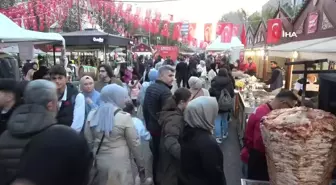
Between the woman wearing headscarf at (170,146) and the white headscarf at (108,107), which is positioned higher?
the white headscarf at (108,107)

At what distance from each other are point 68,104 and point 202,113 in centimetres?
160

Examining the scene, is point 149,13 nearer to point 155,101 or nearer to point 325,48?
point 325,48

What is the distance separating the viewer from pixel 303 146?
1.68 meters

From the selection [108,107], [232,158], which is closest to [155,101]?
[108,107]

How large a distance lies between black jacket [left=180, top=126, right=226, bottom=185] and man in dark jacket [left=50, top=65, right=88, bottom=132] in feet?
4.07

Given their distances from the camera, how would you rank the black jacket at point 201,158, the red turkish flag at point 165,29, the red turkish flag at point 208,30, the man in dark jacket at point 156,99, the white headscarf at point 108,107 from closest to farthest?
the black jacket at point 201,158, the white headscarf at point 108,107, the man in dark jacket at point 156,99, the red turkish flag at point 208,30, the red turkish flag at point 165,29

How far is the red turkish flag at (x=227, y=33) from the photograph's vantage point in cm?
1985

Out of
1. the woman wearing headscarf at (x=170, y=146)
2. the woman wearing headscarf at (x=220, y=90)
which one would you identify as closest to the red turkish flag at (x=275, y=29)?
the woman wearing headscarf at (x=220, y=90)

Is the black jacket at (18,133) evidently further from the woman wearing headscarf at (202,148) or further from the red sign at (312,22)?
the red sign at (312,22)

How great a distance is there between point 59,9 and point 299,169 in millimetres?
18557

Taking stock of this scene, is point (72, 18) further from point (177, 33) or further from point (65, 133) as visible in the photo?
point (65, 133)

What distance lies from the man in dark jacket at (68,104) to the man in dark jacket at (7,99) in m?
0.49

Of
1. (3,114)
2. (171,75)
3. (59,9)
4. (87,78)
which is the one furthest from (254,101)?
(59,9)

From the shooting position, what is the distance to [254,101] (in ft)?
21.4
